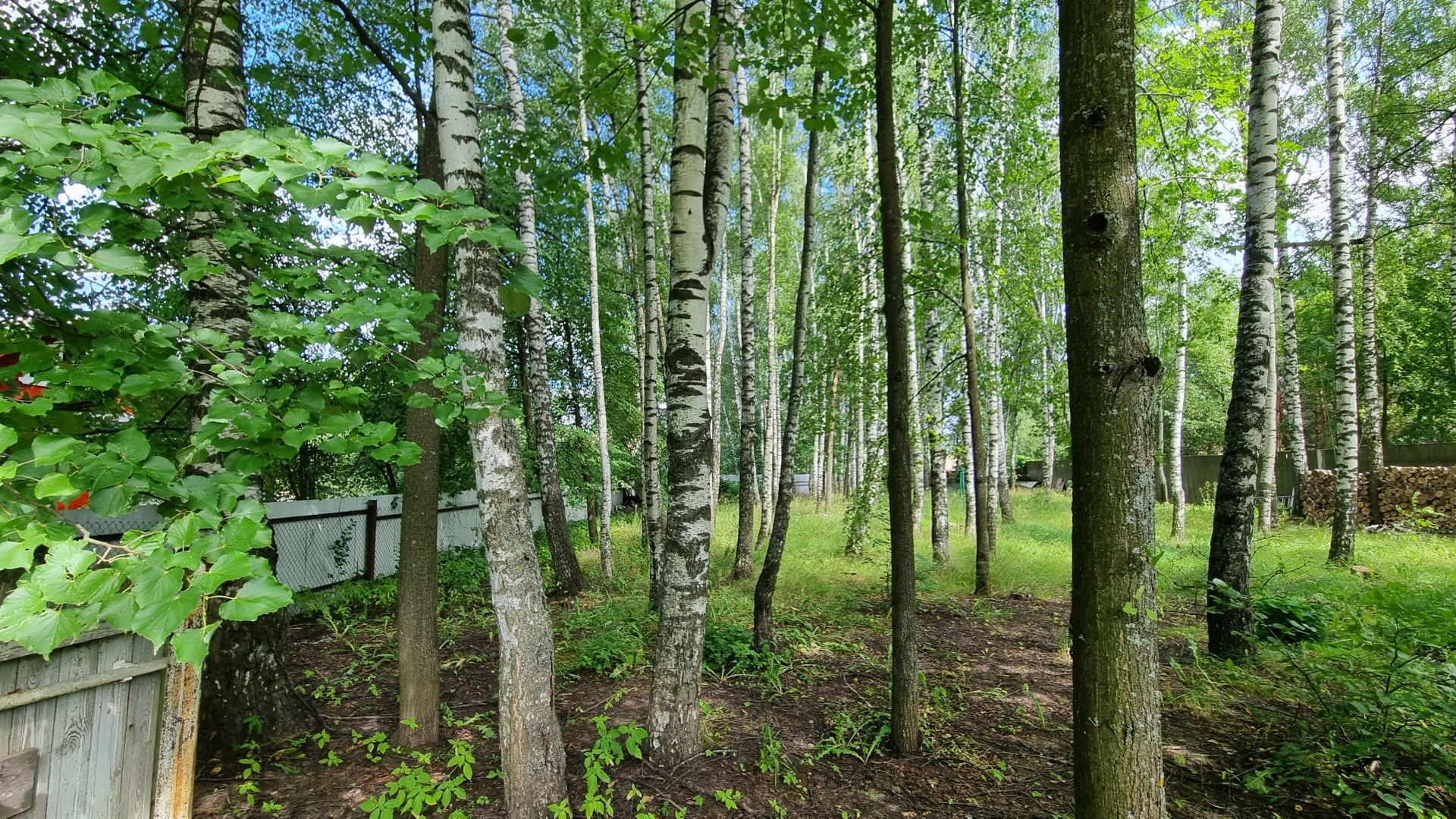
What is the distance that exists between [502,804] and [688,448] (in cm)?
Answer: 204

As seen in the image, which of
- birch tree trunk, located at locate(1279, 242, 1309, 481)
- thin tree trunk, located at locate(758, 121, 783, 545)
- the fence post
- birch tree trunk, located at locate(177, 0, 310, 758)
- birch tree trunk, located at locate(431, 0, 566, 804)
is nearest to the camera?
birch tree trunk, located at locate(431, 0, 566, 804)

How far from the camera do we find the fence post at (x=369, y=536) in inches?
362

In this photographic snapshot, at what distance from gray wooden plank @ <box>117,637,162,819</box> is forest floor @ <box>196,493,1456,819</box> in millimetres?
620

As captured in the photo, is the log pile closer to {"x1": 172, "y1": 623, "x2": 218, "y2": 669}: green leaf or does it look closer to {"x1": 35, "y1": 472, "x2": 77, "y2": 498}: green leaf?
{"x1": 172, "y1": 623, "x2": 218, "y2": 669}: green leaf

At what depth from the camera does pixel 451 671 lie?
4.66m

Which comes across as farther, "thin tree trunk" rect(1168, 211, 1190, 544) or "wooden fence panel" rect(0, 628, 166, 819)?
"thin tree trunk" rect(1168, 211, 1190, 544)

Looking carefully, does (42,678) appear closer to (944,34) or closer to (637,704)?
(637,704)

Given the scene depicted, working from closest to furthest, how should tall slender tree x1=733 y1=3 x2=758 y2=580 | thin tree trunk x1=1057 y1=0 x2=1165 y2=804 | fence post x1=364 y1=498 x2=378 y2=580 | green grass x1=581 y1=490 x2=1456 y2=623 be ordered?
thin tree trunk x1=1057 y1=0 x2=1165 y2=804 → green grass x1=581 y1=490 x2=1456 y2=623 → tall slender tree x1=733 y1=3 x2=758 y2=580 → fence post x1=364 y1=498 x2=378 y2=580

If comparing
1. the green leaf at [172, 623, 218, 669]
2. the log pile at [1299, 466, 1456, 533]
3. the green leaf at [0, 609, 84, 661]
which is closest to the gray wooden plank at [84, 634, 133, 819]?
the green leaf at [0, 609, 84, 661]

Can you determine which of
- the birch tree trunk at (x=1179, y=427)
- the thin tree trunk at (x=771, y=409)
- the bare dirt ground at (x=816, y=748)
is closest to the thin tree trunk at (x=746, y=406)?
the bare dirt ground at (x=816, y=748)

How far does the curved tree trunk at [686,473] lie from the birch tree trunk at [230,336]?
2233mm

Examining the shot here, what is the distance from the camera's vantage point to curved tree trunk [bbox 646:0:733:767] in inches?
129

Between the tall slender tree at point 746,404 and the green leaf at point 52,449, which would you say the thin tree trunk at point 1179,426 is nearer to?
the tall slender tree at point 746,404

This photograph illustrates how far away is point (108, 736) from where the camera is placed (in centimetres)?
227
